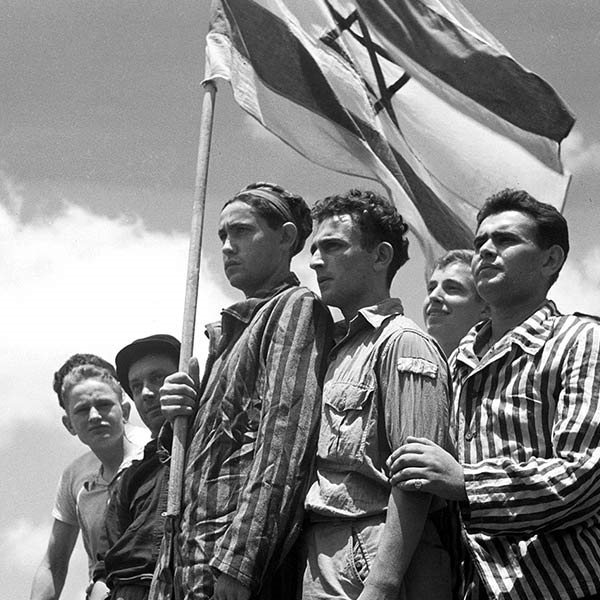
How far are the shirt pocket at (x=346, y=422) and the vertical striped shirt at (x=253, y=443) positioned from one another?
65 mm

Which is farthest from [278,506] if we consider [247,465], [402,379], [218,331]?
[218,331]

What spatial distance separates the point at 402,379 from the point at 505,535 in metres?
0.65

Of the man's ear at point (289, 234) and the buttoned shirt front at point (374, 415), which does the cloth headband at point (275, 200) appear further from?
the buttoned shirt front at point (374, 415)

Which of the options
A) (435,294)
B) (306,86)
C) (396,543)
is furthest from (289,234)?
(396,543)

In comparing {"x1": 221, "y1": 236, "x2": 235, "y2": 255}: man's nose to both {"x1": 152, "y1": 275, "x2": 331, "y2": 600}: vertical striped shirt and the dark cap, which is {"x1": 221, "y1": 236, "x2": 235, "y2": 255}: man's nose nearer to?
{"x1": 152, "y1": 275, "x2": 331, "y2": 600}: vertical striped shirt

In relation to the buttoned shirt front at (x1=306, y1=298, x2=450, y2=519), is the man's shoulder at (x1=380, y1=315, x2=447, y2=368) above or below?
above

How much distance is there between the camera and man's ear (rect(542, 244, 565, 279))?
434 centimetres

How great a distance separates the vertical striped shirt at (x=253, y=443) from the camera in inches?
159

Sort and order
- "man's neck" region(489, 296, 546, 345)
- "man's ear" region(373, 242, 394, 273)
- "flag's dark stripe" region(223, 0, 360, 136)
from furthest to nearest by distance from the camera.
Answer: "flag's dark stripe" region(223, 0, 360, 136) → "man's ear" region(373, 242, 394, 273) → "man's neck" region(489, 296, 546, 345)

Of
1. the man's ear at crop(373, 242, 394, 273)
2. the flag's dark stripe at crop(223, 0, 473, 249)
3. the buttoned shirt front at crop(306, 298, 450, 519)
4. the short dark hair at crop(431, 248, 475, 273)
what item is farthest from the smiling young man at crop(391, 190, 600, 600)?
the flag's dark stripe at crop(223, 0, 473, 249)

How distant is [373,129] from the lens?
240 inches

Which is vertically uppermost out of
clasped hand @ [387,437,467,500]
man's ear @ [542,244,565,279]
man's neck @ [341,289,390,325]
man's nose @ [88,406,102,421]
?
man's nose @ [88,406,102,421]

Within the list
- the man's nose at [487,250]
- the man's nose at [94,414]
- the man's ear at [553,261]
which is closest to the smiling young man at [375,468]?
the man's nose at [487,250]

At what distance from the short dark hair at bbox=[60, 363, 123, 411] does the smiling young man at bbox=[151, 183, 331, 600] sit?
6.13ft
